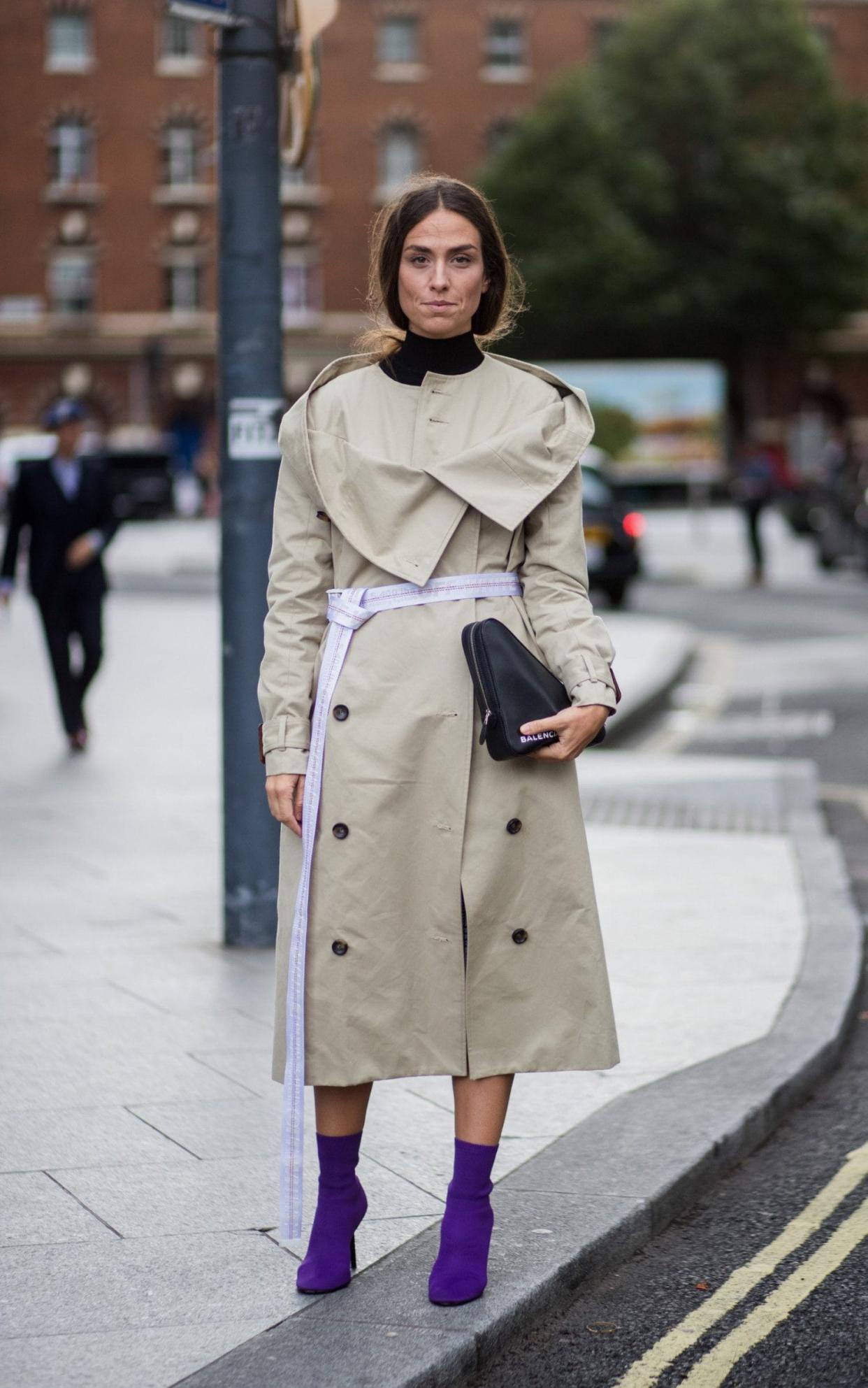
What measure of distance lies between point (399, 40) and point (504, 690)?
5235cm

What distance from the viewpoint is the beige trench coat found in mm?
3146

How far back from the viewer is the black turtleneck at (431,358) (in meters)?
3.25

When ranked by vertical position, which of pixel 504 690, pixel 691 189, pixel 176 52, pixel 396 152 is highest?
pixel 176 52

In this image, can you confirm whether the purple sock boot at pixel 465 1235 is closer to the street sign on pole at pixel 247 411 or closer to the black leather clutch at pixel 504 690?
the black leather clutch at pixel 504 690

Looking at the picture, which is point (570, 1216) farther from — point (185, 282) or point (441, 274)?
point (185, 282)

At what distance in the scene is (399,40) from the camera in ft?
172

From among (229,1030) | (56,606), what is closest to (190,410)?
(56,606)

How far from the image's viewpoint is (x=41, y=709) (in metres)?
12.1

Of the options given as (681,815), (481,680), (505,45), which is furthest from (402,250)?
(505,45)

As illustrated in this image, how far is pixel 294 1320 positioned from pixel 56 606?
7376mm

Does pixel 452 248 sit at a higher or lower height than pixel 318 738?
higher

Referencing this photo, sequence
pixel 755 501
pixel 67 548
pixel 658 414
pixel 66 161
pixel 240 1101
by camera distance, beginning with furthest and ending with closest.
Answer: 1. pixel 66 161
2. pixel 658 414
3. pixel 755 501
4. pixel 67 548
5. pixel 240 1101

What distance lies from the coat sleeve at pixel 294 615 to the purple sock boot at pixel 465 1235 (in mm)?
716

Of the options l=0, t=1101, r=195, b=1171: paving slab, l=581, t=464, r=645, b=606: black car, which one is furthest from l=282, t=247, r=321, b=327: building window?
l=0, t=1101, r=195, b=1171: paving slab
